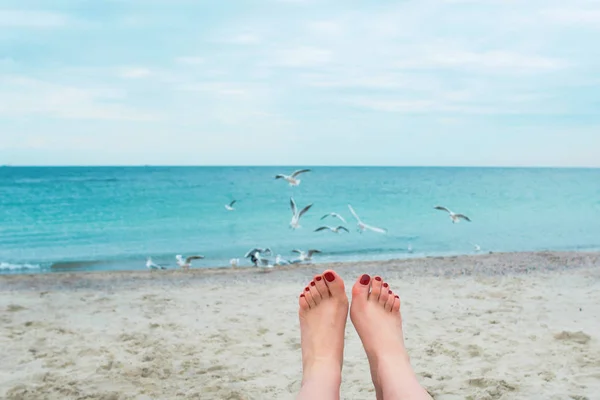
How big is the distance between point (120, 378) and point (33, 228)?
46.1ft

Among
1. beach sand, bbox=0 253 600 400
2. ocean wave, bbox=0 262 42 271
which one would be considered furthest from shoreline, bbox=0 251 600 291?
ocean wave, bbox=0 262 42 271

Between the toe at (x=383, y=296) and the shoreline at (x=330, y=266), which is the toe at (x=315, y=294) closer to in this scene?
the toe at (x=383, y=296)

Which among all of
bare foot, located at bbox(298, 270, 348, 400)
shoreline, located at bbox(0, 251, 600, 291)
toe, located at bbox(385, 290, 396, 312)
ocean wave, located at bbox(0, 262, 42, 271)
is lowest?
ocean wave, located at bbox(0, 262, 42, 271)

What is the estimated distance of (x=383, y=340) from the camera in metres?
2.43

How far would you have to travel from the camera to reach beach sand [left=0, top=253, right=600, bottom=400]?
Result: 2.81m

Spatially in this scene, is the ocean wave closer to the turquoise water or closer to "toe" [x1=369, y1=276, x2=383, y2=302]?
the turquoise water

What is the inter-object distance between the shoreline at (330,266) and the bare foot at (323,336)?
3.71 metres

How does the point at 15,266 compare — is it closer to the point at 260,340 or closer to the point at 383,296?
the point at 260,340

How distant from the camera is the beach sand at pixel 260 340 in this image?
281 cm

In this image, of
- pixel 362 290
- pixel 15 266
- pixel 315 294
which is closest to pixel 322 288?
pixel 315 294

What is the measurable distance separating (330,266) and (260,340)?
14.5 ft

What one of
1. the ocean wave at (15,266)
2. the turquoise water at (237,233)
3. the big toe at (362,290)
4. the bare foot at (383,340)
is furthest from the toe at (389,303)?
the ocean wave at (15,266)

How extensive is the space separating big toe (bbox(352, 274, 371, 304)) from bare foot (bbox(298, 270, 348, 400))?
60 mm

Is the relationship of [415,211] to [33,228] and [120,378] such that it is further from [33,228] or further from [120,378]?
[120,378]
